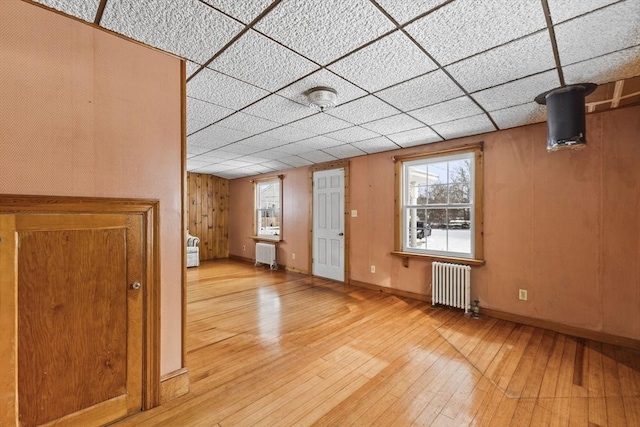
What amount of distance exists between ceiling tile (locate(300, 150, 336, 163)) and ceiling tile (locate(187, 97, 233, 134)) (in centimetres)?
194

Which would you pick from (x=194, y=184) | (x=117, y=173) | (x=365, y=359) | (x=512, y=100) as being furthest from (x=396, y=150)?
(x=194, y=184)

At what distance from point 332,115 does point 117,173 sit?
2.11 m

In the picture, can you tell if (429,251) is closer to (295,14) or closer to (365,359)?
(365,359)

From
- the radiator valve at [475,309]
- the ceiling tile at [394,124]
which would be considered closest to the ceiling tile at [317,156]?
the ceiling tile at [394,124]

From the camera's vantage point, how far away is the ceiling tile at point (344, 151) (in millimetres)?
4473

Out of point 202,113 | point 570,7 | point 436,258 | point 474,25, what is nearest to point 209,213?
point 202,113

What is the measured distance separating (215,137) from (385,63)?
9.00 ft

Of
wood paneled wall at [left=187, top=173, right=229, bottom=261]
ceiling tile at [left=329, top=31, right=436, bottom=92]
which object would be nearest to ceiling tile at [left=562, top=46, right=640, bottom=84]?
ceiling tile at [left=329, top=31, right=436, bottom=92]

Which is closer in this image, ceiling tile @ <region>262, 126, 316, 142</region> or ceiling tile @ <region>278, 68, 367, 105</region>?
ceiling tile @ <region>278, 68, 367, 105</region>

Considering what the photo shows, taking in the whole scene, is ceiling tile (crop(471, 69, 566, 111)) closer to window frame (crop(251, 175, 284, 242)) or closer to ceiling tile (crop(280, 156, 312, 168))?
ceiling tile (crop(280, 156, 312, 168))

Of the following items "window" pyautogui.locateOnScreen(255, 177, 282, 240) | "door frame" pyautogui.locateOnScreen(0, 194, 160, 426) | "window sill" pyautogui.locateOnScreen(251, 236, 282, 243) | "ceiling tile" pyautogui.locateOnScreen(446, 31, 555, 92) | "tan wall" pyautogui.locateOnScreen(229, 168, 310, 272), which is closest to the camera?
"door frame" pyautogui.locateOnScreen(0, 194, 160, 426)

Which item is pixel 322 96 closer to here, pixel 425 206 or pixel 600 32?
pixel 600 32

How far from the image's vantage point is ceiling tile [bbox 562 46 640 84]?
1.89 m

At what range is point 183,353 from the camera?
203 cm
